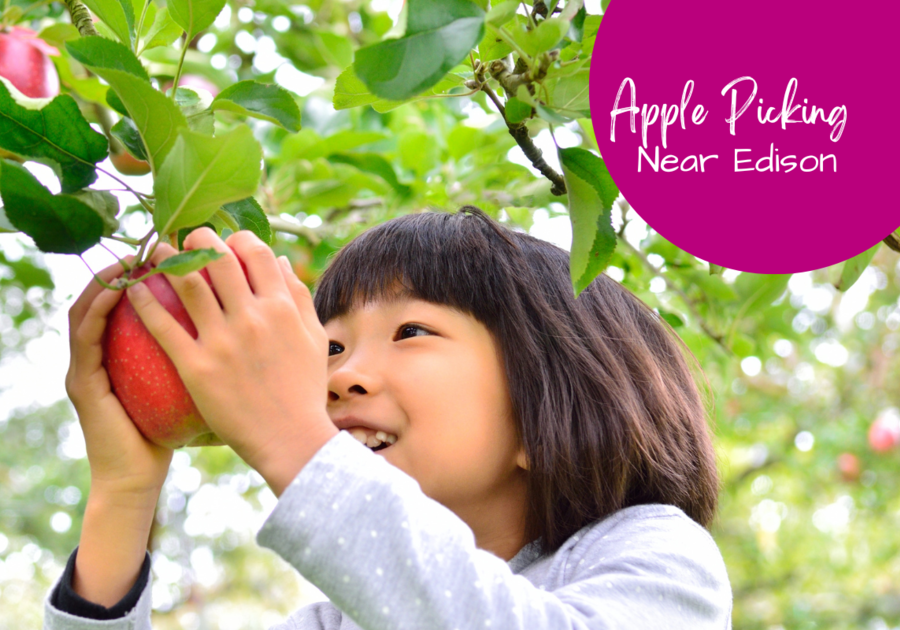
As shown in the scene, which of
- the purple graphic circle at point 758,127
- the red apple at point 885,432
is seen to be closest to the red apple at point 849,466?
→ the red apple at point 885,432

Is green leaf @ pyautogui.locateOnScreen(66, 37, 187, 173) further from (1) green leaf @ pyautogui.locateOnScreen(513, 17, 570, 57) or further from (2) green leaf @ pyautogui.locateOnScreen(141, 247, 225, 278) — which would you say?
(1) green leaf @ pyautogui.locateOnScreen(513, 17, 570, 57)

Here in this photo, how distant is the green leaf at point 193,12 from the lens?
0.63 m

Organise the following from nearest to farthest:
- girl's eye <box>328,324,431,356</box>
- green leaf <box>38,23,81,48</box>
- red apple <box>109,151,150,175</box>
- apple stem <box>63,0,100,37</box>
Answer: apple stem <box>63,0,100,37</box> < girl's eye <box>328,324,431,356</box> < green leaf <box>38,23,81,48</box> < red apple <box>109,151,150,175</box>

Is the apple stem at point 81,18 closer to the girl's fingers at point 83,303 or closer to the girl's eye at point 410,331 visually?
the girl's fingers at point 83,303

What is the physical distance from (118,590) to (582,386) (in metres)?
0.49

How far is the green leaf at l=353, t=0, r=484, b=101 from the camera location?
467 millimetres

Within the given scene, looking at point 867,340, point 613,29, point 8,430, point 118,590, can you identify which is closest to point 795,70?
point 613,29

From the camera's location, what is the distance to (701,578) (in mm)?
676

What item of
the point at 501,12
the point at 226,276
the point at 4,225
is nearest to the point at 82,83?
the point at 4,225

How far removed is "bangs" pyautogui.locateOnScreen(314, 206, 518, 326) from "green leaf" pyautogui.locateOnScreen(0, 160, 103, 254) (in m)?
0.37

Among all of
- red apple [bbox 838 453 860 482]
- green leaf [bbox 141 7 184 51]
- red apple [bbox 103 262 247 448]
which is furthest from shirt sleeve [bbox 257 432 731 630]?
red apple [bbox 838 453 860 482]

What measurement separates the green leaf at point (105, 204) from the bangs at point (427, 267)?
1.08 feet

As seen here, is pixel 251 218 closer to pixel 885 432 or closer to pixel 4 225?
pixel 4 225

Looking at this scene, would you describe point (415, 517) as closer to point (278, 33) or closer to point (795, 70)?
point (795, 70)
